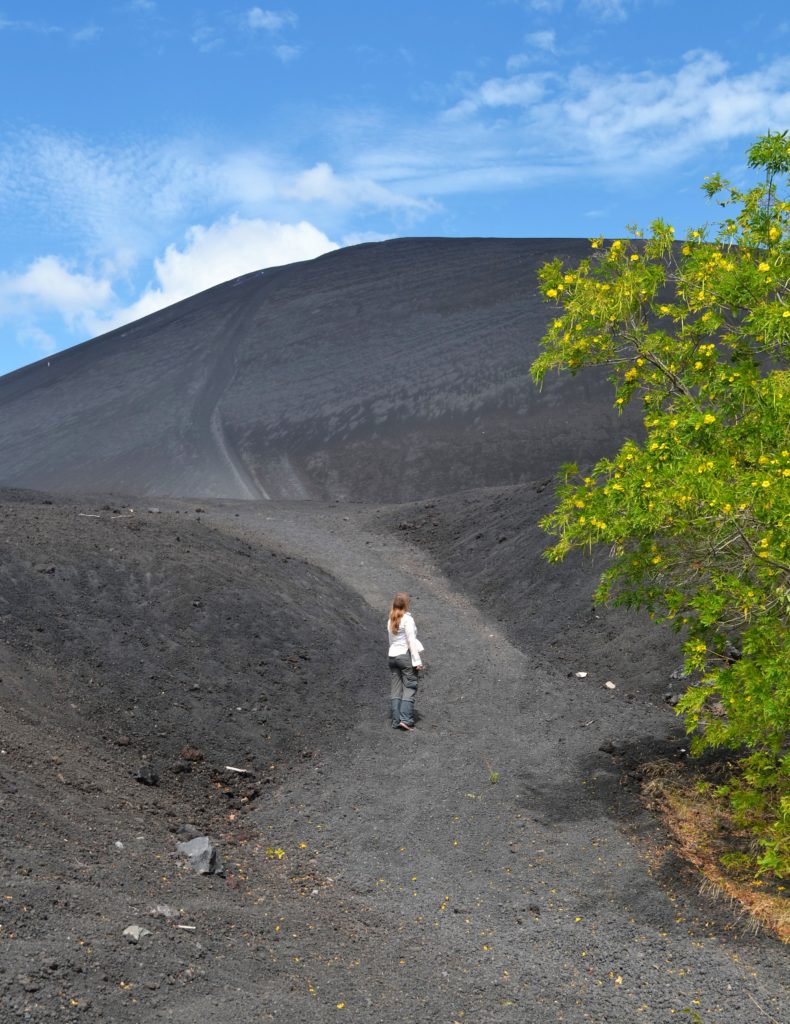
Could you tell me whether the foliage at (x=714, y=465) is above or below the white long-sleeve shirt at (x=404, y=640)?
above

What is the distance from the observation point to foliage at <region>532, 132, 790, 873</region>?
25.4 ft

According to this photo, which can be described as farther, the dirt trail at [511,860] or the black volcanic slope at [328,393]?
the black volcanic slope at [328,393]

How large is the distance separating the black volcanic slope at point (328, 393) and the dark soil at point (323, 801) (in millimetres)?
10015

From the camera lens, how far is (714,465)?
7.76m

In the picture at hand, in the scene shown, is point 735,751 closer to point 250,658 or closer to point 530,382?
point 250,658

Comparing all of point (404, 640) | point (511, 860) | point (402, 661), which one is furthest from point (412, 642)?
point (511, 860)

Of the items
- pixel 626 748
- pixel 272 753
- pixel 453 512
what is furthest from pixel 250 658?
pixel 453 512

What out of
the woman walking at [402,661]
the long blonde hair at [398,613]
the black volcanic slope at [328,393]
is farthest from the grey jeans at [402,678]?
the black volcanic slope at [328,393]

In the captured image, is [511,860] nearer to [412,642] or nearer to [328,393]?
[412,642]

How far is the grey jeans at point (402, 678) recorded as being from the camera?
1223 cm

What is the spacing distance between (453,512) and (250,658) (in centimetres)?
1106

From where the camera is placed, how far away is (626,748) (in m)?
12.0

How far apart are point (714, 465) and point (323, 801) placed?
18.4 ft

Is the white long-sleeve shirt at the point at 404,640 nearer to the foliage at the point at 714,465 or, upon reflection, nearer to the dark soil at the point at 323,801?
the dark soil at the point at 323,801
